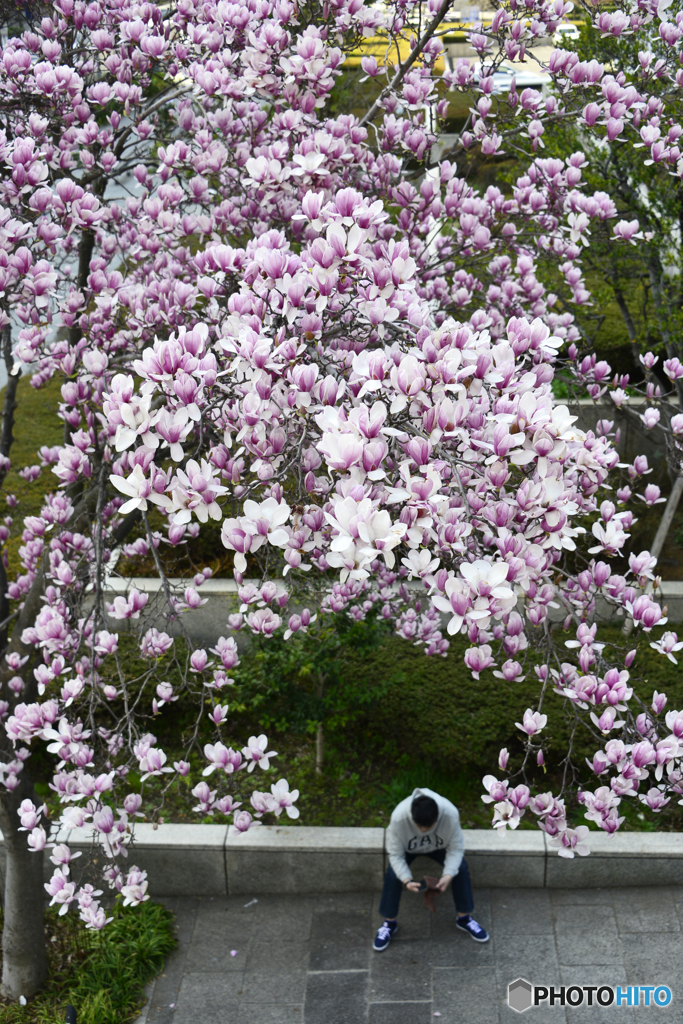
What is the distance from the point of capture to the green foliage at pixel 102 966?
15.8 feet

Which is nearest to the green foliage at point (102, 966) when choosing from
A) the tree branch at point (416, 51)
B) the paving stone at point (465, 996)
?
the paving stone at point (465, 996)

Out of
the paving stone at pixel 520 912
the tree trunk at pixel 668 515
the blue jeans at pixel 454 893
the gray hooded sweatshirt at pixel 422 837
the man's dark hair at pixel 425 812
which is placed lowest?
the paving stone at pixel 520 912

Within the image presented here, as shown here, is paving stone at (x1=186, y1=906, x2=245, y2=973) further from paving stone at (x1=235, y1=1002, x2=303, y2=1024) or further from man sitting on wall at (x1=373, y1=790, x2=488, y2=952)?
man sitting on wall at (x1=373, y1=790, x2=488, y2=952)

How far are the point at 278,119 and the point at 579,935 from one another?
4.69 meters

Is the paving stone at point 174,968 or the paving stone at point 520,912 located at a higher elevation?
the paving stone at point 520,912

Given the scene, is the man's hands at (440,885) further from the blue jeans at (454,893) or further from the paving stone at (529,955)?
the paving stone at (529,955)

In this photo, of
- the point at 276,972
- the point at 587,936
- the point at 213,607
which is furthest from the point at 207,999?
the point at 213,607

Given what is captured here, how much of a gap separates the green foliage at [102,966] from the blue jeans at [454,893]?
129 cm

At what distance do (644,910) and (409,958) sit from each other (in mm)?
1429

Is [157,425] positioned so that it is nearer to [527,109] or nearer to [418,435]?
[418,435]

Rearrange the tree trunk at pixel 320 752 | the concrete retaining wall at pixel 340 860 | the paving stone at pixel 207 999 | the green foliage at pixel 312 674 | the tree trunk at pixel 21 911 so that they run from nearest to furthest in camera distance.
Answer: the tree trunk at pixel 21 911
the paving stone at pixel 207 999
the concrete retaining wall at pixel 340 860
the green foliage at pixel 312 674
the tree trunk at pixel 320 752

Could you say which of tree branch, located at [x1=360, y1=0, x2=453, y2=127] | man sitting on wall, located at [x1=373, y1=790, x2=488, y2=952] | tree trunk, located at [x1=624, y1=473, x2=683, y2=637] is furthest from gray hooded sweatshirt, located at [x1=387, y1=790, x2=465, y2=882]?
tree branch, located at [x1=360, y1=0, x2=453, y2=127]

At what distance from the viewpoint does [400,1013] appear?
4773 mm

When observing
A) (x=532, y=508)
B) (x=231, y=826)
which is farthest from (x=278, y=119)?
(x=231, y=826)
